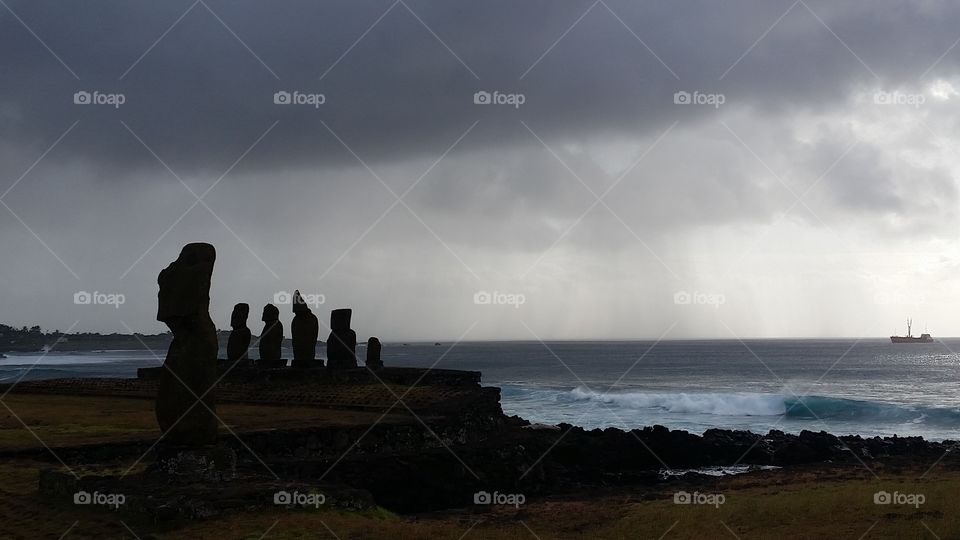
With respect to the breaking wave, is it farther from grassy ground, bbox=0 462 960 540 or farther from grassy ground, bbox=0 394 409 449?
grassy ground, bbox=0 394 409 449

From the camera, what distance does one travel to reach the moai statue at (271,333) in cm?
2947

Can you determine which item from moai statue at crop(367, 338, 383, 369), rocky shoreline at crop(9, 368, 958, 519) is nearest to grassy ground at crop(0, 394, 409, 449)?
rocky shoreline at crop(9, 368, 958, 519)

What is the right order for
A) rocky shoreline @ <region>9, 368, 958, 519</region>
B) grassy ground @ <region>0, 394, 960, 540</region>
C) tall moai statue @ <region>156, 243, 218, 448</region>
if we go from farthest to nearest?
1. tall moai statue @ <region>156, 243, 218, 448</region>
2. rocky shoreline @ <region>9, 368, 958, 519</region>
3. grassy ground @ <region>0, 394, 960, 540</region>

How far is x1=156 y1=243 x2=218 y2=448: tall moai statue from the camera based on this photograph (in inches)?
506

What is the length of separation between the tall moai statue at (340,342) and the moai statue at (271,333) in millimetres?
2082

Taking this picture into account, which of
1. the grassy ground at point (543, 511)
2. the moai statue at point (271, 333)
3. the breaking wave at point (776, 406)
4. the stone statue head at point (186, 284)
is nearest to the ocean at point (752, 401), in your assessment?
the breaking wave at point (776, 406)

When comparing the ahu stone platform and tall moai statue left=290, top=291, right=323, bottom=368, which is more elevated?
tall moai statue left=290, top=291, right=323, bottom=368

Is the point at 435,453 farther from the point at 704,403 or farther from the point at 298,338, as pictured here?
the point at 704,403

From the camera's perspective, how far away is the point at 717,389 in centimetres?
7331

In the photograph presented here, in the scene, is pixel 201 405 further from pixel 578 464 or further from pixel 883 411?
pixel 883 411

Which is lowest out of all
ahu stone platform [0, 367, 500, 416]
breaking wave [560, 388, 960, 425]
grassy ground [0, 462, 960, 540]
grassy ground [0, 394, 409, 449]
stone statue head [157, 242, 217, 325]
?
breaking wave [560, 388, 960, 425]

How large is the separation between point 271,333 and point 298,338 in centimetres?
198

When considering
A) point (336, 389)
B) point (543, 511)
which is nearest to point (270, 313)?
point (336, 389)

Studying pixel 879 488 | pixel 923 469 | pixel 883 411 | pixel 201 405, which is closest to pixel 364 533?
pixel 201 405
